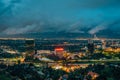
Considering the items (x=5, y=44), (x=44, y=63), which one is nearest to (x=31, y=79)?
(x=44, y=63)

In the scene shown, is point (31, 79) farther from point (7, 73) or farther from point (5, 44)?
point (5, 44)

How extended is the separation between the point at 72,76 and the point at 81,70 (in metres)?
3.29

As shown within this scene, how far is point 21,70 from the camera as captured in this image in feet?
124

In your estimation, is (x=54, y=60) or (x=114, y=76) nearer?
(x=114, y=76)

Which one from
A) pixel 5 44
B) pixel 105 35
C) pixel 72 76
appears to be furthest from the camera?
pixel 105 35

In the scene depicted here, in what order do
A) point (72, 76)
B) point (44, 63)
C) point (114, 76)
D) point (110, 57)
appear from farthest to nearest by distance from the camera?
point (110, 57), point (44, 63), point (72, 76), point (114, 76)

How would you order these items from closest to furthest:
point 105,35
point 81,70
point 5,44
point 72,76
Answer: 1. point 72,76
2. point 81,70
3. point 5,44
4. point 105,35

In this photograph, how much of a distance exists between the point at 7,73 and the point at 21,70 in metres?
2.62

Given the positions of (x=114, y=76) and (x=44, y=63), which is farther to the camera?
(x=44, y=63)

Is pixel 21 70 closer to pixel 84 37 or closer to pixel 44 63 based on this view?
pixel 44 63

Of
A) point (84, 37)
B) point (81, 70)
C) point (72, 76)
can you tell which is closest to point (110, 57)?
point (81, 70)

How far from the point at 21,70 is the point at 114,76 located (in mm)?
7786

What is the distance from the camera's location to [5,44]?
73.1 meters

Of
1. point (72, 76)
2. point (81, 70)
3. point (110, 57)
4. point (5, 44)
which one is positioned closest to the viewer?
point (72, 76)
